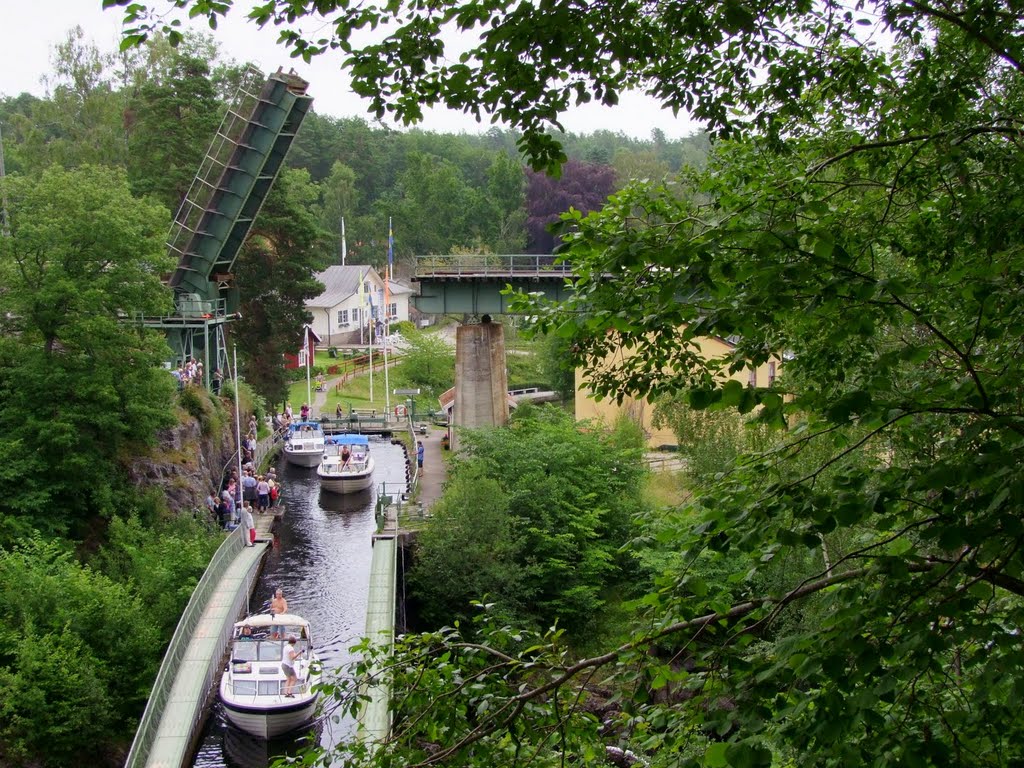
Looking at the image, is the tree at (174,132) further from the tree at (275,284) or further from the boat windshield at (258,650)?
the boat windshield at (258,650)

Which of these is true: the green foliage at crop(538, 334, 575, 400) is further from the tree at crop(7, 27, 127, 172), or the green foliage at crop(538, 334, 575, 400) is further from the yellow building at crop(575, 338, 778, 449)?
the tree at crop(7, 27, 127, 172)

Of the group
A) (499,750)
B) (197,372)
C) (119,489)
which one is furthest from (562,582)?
(499,750)

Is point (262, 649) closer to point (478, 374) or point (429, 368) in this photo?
point (478, 374)

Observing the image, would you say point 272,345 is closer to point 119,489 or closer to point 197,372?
point 197,372

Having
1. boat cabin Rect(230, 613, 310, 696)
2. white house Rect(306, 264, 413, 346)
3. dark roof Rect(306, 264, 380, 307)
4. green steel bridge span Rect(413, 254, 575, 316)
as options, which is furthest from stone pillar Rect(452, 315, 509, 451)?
dark roof Rect(306, 264, 380, 307)

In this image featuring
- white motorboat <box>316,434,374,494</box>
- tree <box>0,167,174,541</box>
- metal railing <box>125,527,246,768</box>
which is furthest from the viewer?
white motorboat <box>316,434,374,494</box>

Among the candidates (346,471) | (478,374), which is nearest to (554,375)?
(478,374)
